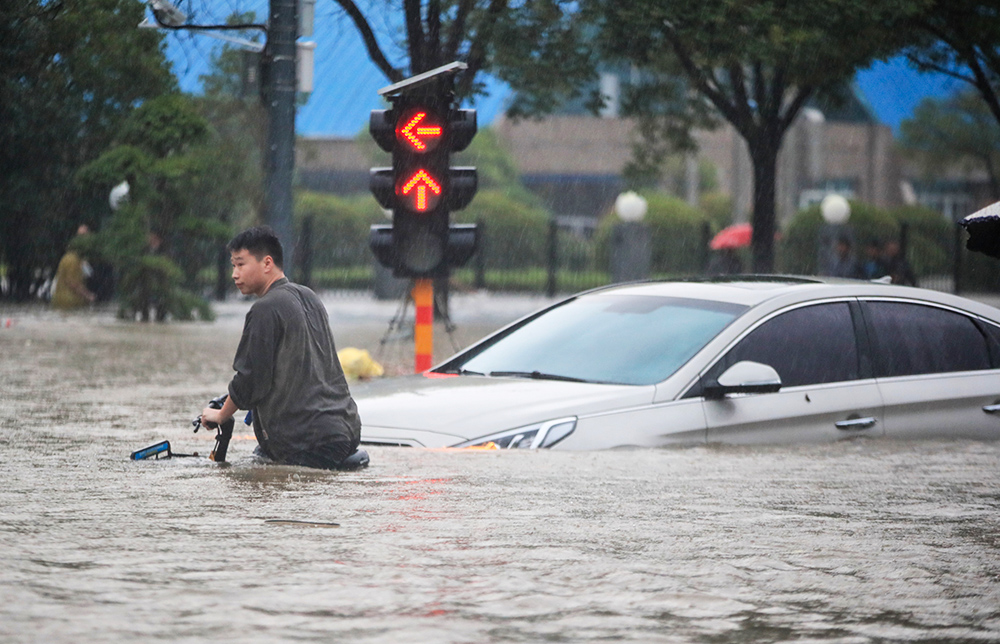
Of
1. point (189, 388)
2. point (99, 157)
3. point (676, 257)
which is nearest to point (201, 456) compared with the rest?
point (189, 388)

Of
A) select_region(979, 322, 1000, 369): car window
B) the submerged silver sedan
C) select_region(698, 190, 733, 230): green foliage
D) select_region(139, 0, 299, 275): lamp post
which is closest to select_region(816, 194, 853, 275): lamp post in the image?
select_region(698, 190, 733, 230): green foliage

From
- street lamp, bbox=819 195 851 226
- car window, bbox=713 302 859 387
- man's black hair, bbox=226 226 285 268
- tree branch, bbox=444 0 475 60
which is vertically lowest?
car window, bbox=713 302 859 387

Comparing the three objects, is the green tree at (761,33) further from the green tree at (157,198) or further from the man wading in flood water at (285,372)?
the man wading in flood water at (285,372)

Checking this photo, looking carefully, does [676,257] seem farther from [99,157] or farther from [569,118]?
[569,118]

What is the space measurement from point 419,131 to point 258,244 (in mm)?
4783

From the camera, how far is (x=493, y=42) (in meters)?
21.2

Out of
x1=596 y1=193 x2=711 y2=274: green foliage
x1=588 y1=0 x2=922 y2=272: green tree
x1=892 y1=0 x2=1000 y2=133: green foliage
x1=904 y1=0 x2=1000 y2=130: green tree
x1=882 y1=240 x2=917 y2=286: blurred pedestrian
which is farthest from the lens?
x1=596 y1=193 x2=711 y2=274: green foliage

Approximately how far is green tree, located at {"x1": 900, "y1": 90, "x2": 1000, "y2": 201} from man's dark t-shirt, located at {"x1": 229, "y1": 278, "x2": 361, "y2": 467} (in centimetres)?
4398

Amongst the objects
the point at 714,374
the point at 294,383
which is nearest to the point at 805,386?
the point at 714,374

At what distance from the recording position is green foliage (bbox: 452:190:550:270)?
1464 inches

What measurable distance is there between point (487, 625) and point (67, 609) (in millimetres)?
1203

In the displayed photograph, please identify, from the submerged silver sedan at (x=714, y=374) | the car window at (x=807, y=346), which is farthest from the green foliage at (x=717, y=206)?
the car window at (x=807, y=346)

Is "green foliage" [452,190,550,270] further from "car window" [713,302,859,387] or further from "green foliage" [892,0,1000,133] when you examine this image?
"car window" [713,302,859,387]

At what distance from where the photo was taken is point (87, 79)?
17.4 meters
